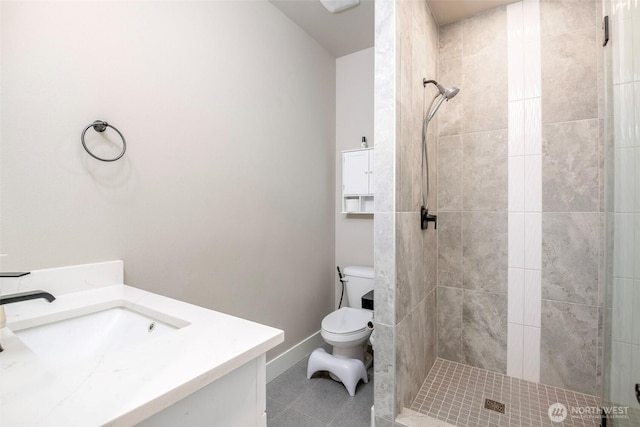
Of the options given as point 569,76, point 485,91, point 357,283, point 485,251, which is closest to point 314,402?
point 357,283

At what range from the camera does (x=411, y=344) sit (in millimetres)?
1621

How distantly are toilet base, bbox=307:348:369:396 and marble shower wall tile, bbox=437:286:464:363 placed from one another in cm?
63

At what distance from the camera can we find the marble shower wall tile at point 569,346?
1702 millimetres

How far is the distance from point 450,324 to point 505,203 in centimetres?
95

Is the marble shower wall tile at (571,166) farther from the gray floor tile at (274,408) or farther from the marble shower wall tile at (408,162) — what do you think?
the gray floor tile at (274,408)

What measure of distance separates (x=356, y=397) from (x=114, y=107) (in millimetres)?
2116

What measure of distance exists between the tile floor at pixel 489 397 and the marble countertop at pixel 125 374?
1365 millimetres

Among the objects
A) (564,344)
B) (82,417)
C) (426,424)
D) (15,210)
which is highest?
(15,210)

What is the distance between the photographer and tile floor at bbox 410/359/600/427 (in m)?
1.50

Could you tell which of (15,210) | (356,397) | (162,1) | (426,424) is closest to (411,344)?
(426,424)

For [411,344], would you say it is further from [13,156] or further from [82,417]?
[13,156]

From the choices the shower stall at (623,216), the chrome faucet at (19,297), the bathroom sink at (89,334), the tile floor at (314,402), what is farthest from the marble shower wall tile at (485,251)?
the chrome faucet at (19,297)

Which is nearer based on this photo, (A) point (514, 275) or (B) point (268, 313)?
(A) point (514, 275)

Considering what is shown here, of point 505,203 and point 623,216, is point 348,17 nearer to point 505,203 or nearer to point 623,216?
point 505,203
